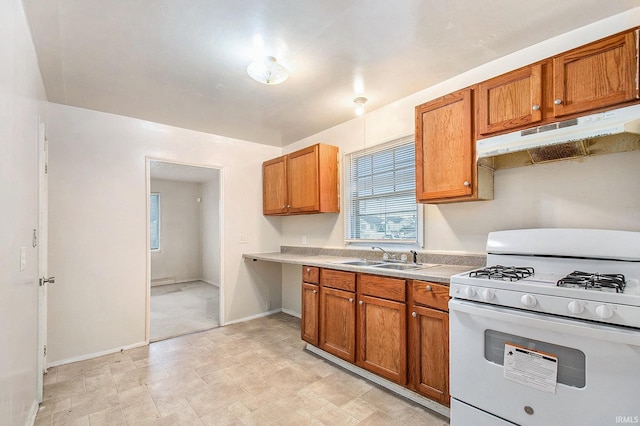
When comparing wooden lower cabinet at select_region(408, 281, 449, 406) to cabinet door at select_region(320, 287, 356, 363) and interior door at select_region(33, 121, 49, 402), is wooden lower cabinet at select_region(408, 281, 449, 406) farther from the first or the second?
interior door at select_region(33, 121, 49, 402)

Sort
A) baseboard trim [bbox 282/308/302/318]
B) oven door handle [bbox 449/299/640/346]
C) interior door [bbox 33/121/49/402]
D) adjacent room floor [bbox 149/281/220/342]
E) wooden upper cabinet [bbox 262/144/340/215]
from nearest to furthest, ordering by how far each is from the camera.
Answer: oven door handle [bbox 449/299/640/346], interior door [bbox 33/121/49/402], wooden upper cabinet [bbox 262/144/340/215], adjacent room floor [bbox 149/281/220/342], baseboard trim [bbox 282/308/302/318]

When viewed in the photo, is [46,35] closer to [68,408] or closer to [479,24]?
[68,408]

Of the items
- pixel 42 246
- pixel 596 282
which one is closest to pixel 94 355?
pixel 42 246

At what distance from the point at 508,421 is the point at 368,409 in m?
0.91

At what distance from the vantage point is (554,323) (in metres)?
1.36

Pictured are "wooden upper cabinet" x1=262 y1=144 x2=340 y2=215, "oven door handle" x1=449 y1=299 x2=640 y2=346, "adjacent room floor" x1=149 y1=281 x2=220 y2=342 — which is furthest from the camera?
"adjacent room floor" x1=149 y1=281 x2=220 y2=342

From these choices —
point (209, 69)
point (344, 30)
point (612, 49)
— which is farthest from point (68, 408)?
point (612, 49)

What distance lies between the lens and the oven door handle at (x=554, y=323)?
3.98 ft

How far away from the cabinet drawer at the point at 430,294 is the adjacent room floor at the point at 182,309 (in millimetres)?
2856

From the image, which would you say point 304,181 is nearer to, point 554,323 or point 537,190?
point 537,190

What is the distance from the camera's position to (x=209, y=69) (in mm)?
2359

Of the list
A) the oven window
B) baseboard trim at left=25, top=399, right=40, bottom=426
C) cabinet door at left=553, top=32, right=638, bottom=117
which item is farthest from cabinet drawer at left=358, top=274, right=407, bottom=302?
baseboard trim at left=25, top=399, right=40, bottom=426

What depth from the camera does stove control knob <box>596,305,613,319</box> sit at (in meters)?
1.23

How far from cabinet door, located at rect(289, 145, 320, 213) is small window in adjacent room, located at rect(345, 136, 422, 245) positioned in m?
0.39
